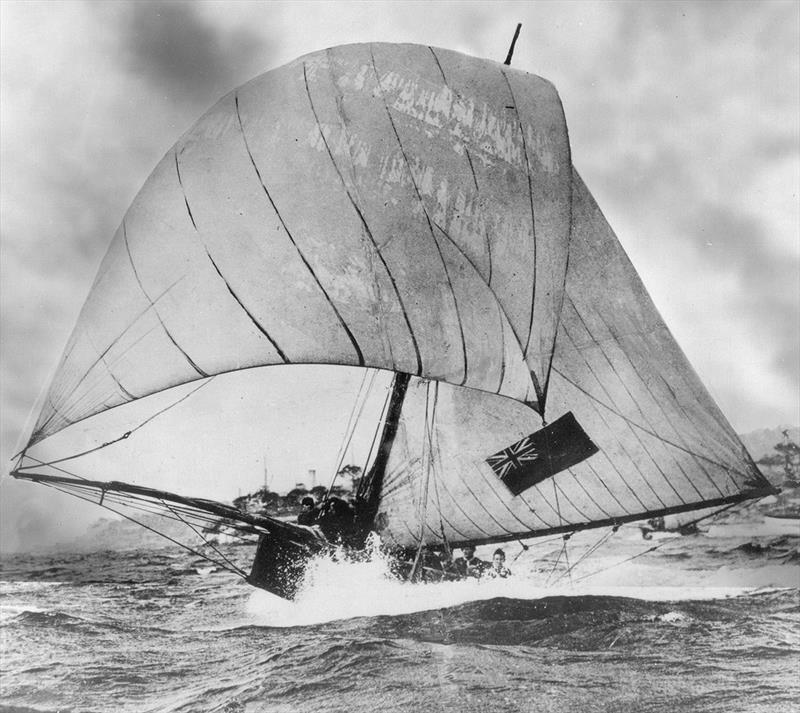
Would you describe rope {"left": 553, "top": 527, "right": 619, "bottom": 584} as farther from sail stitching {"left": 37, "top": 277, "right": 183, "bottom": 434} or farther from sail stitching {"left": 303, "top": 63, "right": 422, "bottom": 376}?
sail stitching {"left": 37, "top": 277, "right": 183, "bottom": 434}

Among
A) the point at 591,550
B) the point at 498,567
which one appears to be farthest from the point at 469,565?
the point at 591,550

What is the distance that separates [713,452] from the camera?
342cm

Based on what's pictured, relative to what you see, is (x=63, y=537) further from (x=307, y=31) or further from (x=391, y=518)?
(x=307, y=31)

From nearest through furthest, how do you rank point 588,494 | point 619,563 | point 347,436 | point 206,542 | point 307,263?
point 307,263 < point 206,542 < point 347,436 < point 619,563 < point 588,494

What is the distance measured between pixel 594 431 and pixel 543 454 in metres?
0.32

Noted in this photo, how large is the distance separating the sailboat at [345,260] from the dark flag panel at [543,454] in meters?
0.42

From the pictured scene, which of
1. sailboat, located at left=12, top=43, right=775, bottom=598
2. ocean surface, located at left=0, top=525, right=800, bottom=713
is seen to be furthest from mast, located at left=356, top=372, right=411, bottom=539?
ocean surface, located at left=0, top=525, right=800, bottom=713

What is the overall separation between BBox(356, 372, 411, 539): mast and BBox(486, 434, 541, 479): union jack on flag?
2.06 ft

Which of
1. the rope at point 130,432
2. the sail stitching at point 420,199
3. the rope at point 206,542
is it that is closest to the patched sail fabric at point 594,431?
the sail stitching at point 420,199

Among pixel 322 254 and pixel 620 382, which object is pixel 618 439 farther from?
pixel 322 254

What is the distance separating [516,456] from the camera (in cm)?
333

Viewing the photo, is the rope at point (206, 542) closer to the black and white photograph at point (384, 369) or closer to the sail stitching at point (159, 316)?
the black and white photograph at point (384, 369)

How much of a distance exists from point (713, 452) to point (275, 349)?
8.57ft

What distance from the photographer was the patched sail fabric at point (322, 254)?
2828mm
